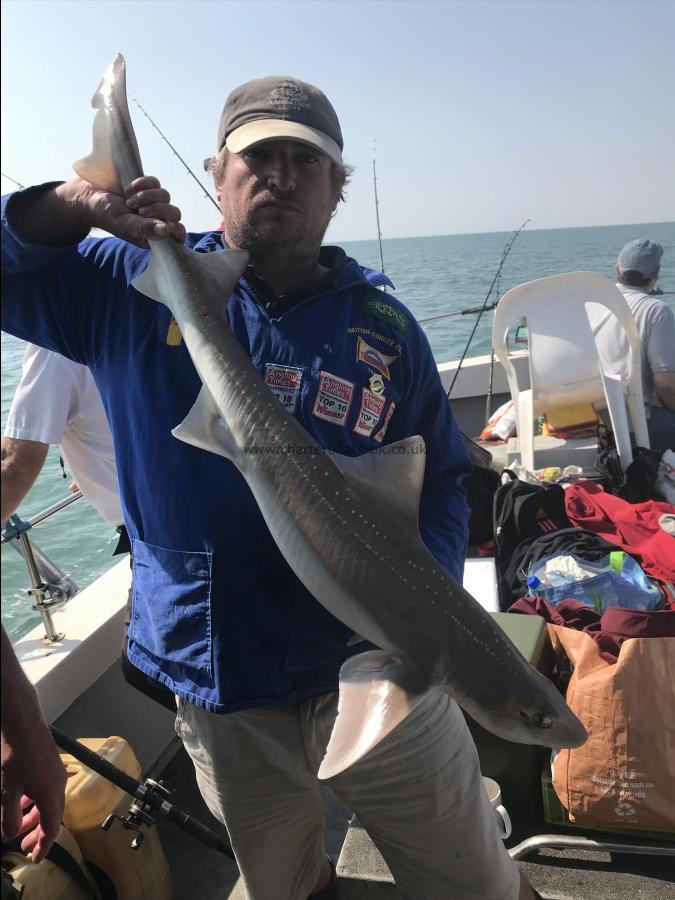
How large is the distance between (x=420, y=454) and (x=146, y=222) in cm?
90

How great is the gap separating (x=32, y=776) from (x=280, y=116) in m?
1.94

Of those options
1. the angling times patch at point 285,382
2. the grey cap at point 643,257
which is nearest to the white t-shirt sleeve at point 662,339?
the grey cap at point 643,257

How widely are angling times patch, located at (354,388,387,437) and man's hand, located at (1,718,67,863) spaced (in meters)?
1.21

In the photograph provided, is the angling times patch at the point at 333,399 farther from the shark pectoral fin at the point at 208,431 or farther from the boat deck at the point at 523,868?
the boat deck at the point at 523,868

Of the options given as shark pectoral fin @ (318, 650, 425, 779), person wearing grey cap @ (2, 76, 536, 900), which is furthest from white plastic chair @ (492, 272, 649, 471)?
shark pectoral fin @ (318, 650, 425, 779)

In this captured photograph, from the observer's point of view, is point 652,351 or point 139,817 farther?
point 652,351

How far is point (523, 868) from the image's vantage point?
2621mm

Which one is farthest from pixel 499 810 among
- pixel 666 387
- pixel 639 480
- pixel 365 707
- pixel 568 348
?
pixel 666 387

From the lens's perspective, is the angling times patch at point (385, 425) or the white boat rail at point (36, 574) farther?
the white boat rail at point (36, 574)

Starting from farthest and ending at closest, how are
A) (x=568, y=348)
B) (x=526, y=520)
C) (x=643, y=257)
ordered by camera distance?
(x=643, y=257), (x=568, y=348), (x=526, y=520)

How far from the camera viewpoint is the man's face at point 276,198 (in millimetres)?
2072

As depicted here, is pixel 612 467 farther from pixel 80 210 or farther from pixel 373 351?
pixel 80 210

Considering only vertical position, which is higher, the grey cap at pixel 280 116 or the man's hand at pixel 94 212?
the grey cap at pixel 280 116

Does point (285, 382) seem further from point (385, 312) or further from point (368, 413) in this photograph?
point (385, 312)
